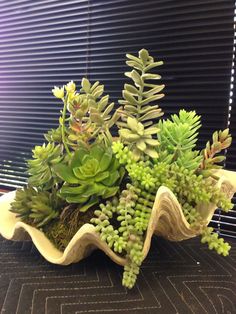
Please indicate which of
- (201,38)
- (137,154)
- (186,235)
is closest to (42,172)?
(137,154)

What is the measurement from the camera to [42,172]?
67 centimetres

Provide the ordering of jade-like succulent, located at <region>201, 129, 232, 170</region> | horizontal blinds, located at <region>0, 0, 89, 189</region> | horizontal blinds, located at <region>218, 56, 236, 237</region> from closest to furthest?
jade-like succulent, located at <region>201, 129, 232, 170</region> → horizontal blinds, located at <region>218, 56, 236, 237</region> → horizontal blinds, located at <region>0, 0, 89, 189</region>

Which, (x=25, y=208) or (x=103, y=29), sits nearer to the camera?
(x=25, y=208)

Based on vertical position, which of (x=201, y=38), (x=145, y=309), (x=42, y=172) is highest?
(x=201, y=38)

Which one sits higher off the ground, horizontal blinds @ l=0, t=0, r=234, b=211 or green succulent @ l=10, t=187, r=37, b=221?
horizontal blinds @ l=0, t=0, r=234, b=211

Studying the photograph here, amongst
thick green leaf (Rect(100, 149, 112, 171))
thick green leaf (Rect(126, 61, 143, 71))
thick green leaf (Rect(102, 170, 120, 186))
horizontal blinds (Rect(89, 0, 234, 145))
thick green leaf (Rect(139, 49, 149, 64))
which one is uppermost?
horizontal blinds (Rect(89, 0, 234, 145))

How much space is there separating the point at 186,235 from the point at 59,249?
0.27 metres

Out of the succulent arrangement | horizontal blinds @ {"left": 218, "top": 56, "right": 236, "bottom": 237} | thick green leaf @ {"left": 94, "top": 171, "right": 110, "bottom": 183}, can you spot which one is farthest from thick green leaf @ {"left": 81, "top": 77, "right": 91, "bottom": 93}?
horizontal blinds @ {"left": 218, "top": 56, "right": 236, "bottom": 237}

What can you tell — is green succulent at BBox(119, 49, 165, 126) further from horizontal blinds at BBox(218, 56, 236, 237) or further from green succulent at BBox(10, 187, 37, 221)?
horizontal blinds at BBox(218, 56, 236, 237)

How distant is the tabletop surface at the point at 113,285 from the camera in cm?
54

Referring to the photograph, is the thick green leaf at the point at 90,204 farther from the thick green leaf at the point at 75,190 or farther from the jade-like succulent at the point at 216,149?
the jade-like succulent at the point at 216,149

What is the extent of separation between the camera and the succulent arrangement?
0.55m

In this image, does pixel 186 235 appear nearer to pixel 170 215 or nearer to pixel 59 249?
pixel 170 215

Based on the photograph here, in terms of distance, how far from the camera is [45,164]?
668 mm
